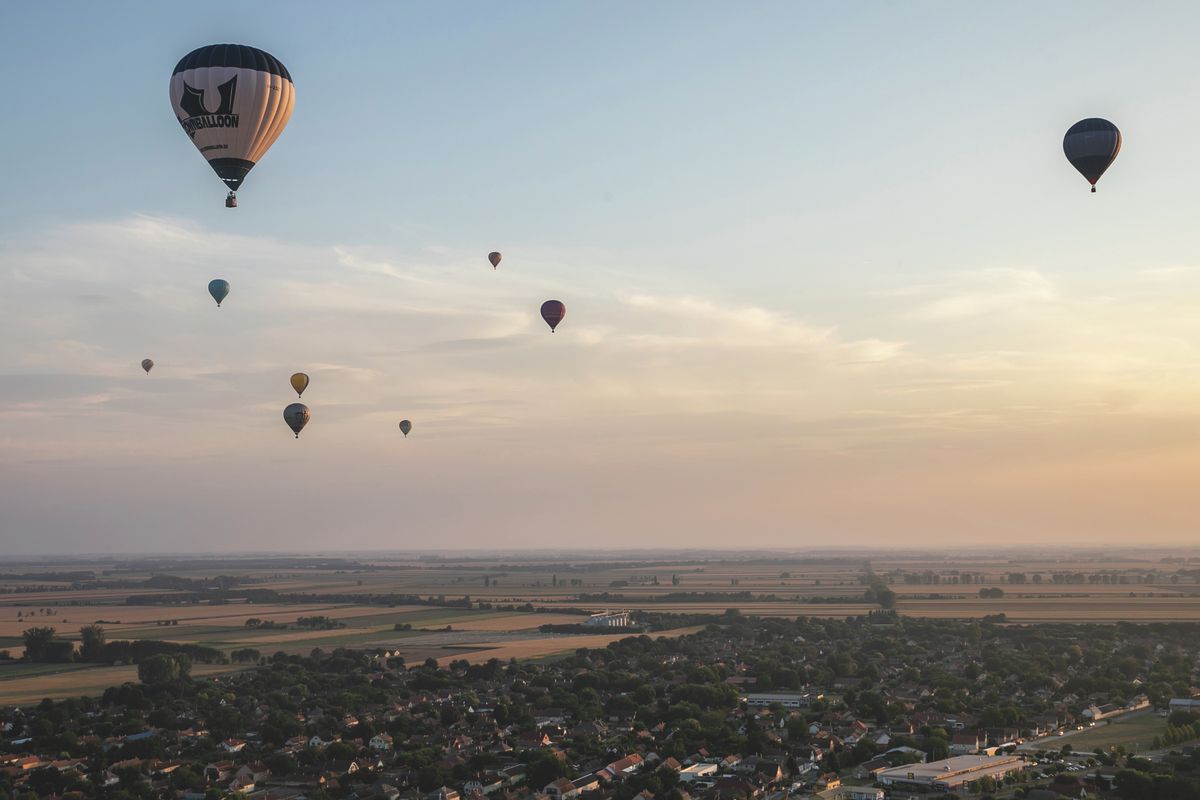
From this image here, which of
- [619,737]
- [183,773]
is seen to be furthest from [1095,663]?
[183,773]

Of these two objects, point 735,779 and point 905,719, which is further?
point 905,719

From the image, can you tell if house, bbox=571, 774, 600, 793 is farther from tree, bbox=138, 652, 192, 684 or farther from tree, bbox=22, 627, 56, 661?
tree, bbox=22, 627, 56, 661

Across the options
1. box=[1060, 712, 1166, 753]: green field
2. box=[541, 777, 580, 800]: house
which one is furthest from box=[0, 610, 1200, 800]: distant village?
box=[1060, 712, 1166, 753]: green field

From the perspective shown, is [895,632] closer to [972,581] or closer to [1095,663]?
[1095,663]

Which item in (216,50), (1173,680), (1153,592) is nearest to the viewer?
(216,50)

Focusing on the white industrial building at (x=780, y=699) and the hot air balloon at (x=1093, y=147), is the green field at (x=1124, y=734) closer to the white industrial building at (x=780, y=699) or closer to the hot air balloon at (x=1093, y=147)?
the white industrial building at (x=780, y=699)

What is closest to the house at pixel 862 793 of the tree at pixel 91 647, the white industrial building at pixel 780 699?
the white industrial building at pixel 780 699

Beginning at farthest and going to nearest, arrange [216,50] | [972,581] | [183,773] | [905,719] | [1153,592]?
[972,581]
[1153,592]
[905,719]
[183,773]
[216,50]

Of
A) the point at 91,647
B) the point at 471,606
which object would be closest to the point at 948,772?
the point at 91,647
